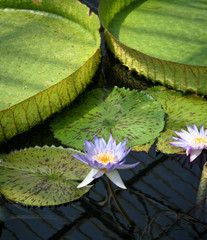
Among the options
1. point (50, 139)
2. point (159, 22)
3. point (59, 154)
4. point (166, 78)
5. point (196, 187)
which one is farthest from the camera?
point (159, 22)

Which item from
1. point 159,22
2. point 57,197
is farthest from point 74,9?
point 57,197

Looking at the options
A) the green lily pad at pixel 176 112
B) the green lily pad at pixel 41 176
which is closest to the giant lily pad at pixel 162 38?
the green lily pad at pixel 176 112

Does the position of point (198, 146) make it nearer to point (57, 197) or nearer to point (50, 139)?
point (57, 197)

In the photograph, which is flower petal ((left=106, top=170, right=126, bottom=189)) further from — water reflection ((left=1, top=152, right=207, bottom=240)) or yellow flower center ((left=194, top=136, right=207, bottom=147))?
yellow flower center ((left=194, top=136, right=207, bottom=147))

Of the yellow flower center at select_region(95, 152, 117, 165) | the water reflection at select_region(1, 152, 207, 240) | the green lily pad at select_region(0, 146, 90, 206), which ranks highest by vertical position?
the yellow flower center at select_region(95, 152, 117, 165)

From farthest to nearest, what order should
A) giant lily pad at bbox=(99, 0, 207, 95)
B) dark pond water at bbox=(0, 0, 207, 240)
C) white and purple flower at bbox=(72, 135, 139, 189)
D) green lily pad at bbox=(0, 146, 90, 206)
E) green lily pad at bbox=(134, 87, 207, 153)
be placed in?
giant lily pad at bbox=(99, 0, 207, 95), green lily pad at bbox=(134, 87, 207, 153), green lily pad at bbox=(0, 146, 90, 206), dark pond water at bbox=(0, 0, 207, 240), white and purple flower at bbox=(72, 135, 139, 189)

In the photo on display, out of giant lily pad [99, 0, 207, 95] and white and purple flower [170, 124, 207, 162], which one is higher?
giant lily pad [99, 0, 207, 95]

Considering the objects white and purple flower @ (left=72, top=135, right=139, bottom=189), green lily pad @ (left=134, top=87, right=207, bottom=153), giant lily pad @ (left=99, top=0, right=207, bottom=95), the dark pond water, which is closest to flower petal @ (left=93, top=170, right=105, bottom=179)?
white and purple flower @ (left=72, top=135, right=139, bottom=189)
